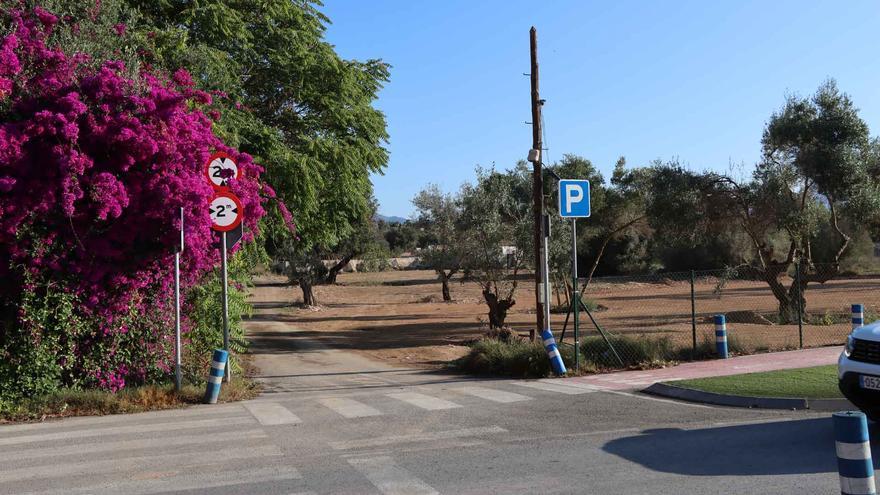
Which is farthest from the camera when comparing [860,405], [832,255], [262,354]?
[832,255]

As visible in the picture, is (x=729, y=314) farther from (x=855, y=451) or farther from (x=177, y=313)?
(x=855, y=451)

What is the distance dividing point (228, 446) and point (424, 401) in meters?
3.59

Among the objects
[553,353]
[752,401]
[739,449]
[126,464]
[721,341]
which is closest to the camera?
[739,449]

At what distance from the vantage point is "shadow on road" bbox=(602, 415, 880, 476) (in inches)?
264

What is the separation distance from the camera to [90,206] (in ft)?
37.7

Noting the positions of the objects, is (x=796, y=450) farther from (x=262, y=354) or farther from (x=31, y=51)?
(x=262, y=354)

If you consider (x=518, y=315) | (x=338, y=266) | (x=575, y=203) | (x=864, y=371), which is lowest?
(x=518, y=315)

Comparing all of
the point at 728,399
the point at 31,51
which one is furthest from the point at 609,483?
the point at 31,51

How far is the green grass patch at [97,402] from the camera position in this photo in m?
10.8

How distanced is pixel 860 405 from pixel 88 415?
986cm

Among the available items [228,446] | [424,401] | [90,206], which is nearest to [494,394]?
[424,401]

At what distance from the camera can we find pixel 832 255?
162 ft

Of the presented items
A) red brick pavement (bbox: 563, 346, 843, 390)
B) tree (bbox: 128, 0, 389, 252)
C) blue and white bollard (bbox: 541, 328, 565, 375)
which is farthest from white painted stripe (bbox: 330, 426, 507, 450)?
tree (bbox: 128, 0, 389, 252)

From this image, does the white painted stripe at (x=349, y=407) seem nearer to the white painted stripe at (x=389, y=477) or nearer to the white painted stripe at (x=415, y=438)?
the white painted stripe at (x=415, y=438)
